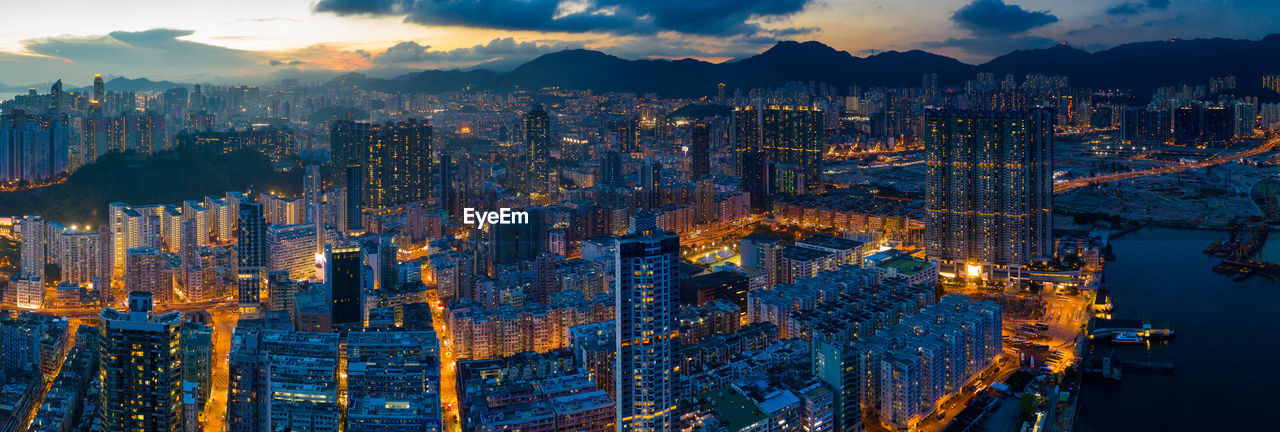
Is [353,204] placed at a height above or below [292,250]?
above

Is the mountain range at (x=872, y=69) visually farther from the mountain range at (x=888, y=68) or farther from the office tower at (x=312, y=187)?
the office tower at (x=312, y=187)

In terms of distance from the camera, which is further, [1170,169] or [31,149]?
[1170,169]

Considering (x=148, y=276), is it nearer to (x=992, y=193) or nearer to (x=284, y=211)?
(x=284, y=211)

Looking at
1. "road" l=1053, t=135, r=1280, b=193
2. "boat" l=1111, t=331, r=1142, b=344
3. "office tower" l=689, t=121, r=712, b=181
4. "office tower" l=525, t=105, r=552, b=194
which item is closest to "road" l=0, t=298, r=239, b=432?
"office tower" l=525, t=105, r=552, b=194

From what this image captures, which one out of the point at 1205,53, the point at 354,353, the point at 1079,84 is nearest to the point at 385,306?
the point at 354,353

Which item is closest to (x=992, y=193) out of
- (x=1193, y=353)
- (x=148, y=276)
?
(x=1193, y=353)

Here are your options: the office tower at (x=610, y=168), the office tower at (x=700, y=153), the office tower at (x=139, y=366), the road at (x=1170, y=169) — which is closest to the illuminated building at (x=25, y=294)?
the office tower at (x=139, y=366)
